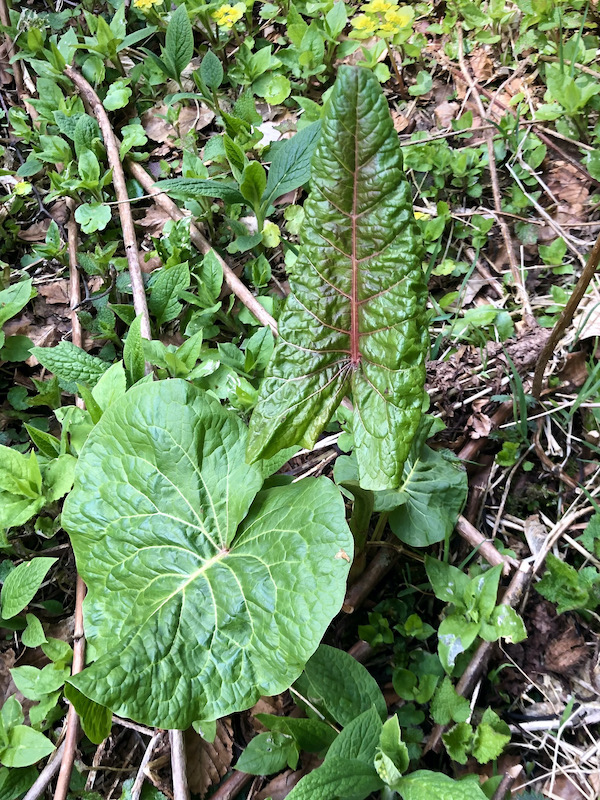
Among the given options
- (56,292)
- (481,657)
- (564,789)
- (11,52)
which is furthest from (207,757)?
(11,52)

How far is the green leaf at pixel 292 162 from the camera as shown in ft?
6.52

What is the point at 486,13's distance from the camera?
2410 millimetres

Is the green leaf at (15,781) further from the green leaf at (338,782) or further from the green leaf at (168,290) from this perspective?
the green leaf at (168,290)

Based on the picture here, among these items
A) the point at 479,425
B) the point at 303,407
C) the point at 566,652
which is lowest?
the point at 566,652

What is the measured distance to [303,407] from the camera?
1.14 m

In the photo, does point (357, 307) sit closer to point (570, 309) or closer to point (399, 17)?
point (570, 309)

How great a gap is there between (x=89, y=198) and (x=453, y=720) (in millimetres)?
2257

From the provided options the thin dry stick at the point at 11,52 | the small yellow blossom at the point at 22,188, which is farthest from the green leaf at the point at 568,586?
the thin dry stick at the point at 11,52

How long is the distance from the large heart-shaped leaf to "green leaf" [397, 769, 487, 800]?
35 centimetres

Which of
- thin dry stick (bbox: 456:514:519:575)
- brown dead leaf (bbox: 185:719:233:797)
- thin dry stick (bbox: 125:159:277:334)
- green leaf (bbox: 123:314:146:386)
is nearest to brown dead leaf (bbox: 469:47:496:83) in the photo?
thin dry stick (bbox: 125:159:277:334)

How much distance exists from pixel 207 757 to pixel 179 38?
2.56 m

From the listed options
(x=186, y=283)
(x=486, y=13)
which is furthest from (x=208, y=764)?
(x=486, y=13)

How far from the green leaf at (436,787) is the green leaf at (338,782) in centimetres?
7

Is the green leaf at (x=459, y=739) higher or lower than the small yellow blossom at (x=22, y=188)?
lower
